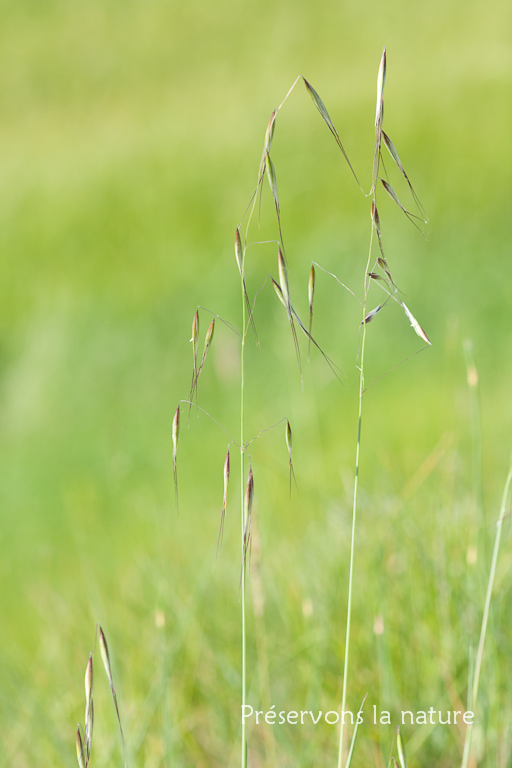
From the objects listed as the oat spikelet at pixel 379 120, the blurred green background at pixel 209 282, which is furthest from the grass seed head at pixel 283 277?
the blurred green background at pixel 209 282

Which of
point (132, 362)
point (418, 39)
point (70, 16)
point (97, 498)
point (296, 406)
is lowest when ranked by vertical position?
point (97, 498)

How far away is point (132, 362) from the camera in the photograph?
105 inches

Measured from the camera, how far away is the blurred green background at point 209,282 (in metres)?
1.70

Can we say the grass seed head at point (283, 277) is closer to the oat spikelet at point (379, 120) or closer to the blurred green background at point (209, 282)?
the oat spikelet at point (379, 120)

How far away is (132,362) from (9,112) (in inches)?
65.9

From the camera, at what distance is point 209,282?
2.71 meters

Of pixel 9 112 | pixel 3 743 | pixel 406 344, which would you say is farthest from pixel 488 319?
pixel 9 112

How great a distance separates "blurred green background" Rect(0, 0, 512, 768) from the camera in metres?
1.70

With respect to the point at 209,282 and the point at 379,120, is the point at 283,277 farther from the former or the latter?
the point at 209,282

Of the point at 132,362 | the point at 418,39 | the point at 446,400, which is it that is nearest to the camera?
the point at 446,400

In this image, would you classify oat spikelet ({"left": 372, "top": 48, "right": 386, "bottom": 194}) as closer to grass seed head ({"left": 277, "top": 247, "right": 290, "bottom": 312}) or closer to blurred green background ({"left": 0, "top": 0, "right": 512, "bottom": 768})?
grass seed head ({"left": 277, "top": 247, "right": 290, "bottom": 312})

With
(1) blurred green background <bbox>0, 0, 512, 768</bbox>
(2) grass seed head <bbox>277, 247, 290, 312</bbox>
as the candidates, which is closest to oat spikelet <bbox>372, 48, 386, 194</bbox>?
(2) grass seed head <bbox>277, 247, 290, 312</bbox>

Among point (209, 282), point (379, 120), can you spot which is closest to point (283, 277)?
point (379, 120)

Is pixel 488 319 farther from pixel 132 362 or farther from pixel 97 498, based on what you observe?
pixel 97 498
